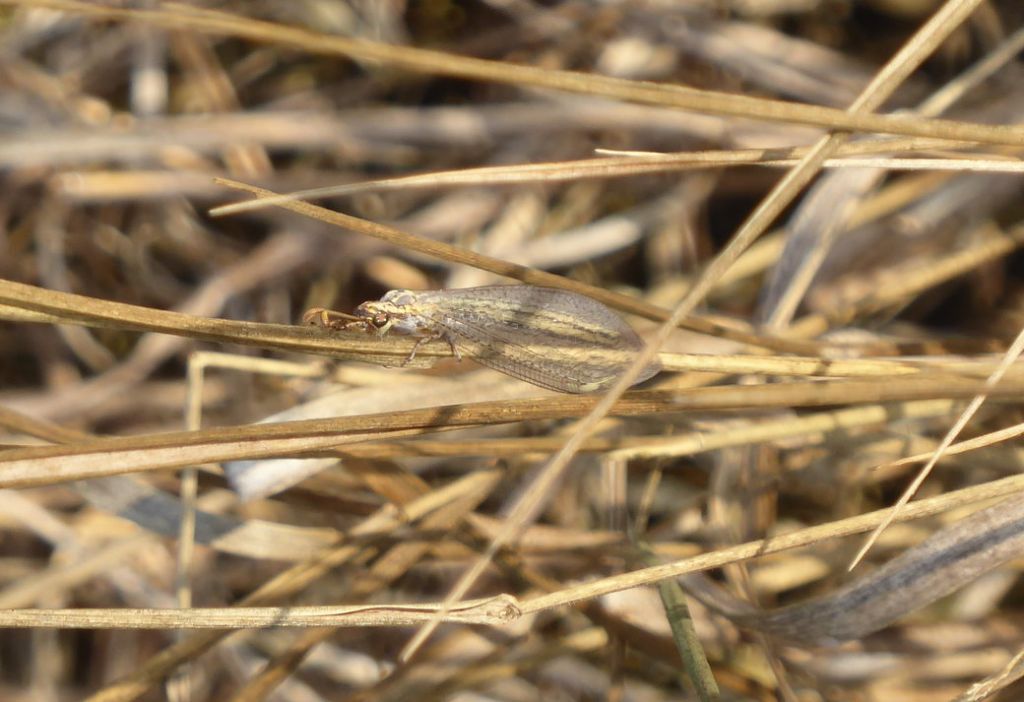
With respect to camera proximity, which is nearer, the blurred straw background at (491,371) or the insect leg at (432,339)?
the blurred straw background at (491,371)

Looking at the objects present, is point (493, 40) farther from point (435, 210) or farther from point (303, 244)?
point (303, 244)

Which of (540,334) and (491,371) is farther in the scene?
(491,371)

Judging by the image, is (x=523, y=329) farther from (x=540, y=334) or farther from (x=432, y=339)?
(x=432, y=339)

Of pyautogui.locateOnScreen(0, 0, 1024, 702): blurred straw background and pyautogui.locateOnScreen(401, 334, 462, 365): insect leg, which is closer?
pyautogui.locateOnScreen(0, 0, 1024, 702): blurred straw background

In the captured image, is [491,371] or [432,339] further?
[491,371]

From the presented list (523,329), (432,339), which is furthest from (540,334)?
(432,339)
